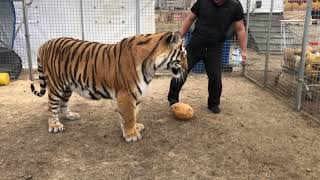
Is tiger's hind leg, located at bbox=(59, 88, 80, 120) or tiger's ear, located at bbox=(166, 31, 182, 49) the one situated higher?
tiger's ear, located at bbox=(166, 31, 182, 49)

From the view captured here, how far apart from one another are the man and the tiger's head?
1.12 meters

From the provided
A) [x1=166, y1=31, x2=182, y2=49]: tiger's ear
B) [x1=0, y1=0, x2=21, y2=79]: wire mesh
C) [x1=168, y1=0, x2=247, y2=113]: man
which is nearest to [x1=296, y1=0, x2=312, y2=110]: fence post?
[x1=168, y1=0, x2=247, y2=113]: man

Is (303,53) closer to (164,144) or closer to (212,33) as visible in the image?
(212,33)

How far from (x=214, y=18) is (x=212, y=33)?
221 millimetres

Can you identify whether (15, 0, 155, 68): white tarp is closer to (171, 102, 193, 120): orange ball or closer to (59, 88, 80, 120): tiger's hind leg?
(59, 88, 80, 120): tiger's hind leg

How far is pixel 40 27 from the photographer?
9.21 m

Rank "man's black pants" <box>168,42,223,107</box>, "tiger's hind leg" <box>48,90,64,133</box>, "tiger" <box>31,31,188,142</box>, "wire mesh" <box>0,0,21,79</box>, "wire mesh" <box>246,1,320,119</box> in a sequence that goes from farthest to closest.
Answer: "wire mesh" <box>0,0,21,79</box> → "wire mesh" <box>246,1,320,119</box> → "man's black pants" <box>168,42,223,107</box> → "tiger's hind leg" <box>48,90,64,133</box> → "tiger" <box>31,31,188,142</box>

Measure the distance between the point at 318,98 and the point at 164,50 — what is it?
126 inches

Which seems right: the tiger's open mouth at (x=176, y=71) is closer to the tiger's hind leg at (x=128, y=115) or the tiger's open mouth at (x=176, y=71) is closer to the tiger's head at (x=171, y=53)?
the tiger's head at (x=171, y=53)

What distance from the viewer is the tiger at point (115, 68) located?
455cm

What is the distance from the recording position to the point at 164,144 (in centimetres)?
477

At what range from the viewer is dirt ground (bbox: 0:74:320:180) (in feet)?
13.4

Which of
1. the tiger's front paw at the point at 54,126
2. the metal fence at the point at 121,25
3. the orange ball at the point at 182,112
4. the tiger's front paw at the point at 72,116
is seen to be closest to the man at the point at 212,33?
the orange ball at the point at 182,112

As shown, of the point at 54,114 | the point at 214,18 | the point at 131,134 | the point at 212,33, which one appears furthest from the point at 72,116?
the point at 214,18
